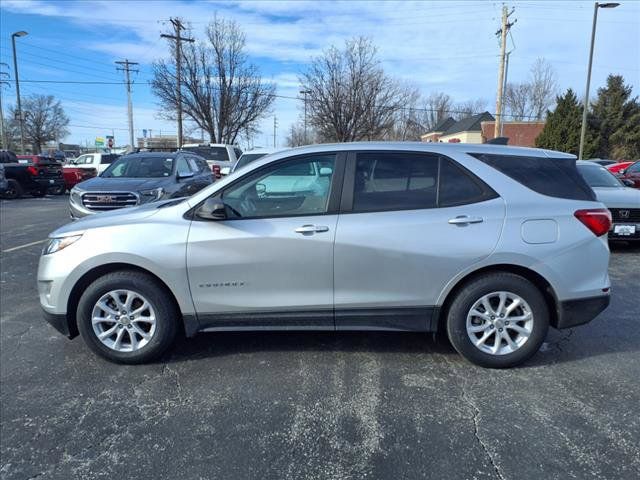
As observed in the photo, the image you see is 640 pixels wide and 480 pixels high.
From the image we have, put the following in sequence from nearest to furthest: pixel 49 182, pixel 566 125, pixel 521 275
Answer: pixel 521 275 → pixel 49 182 → pixel 566 125

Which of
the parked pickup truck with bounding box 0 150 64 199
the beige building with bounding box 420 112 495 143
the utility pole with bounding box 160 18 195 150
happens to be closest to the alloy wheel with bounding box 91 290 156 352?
the parked pickup truck with bounding box 0 150 64 199

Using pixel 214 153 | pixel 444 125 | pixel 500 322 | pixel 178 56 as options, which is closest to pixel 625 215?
pixel 500 322

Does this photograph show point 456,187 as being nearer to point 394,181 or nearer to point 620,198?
point 394,181

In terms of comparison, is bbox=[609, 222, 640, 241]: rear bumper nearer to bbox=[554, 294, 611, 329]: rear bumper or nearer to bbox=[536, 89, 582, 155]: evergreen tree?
bbox=[554, 294, 611, 329]: rear bumper

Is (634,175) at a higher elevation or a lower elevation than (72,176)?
higher

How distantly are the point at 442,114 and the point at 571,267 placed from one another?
7485 centimetres

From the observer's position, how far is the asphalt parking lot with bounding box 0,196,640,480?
8.25ft

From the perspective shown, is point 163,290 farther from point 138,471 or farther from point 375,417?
point 375,417

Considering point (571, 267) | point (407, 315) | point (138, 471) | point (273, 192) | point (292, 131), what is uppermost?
point (292, 131)

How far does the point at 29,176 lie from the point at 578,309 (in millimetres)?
21263

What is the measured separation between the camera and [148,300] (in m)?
3.54

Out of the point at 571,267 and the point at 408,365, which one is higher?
the point at 571,267

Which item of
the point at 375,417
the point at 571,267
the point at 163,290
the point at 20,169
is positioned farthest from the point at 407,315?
the point at 20,169

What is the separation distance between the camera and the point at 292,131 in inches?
2357
